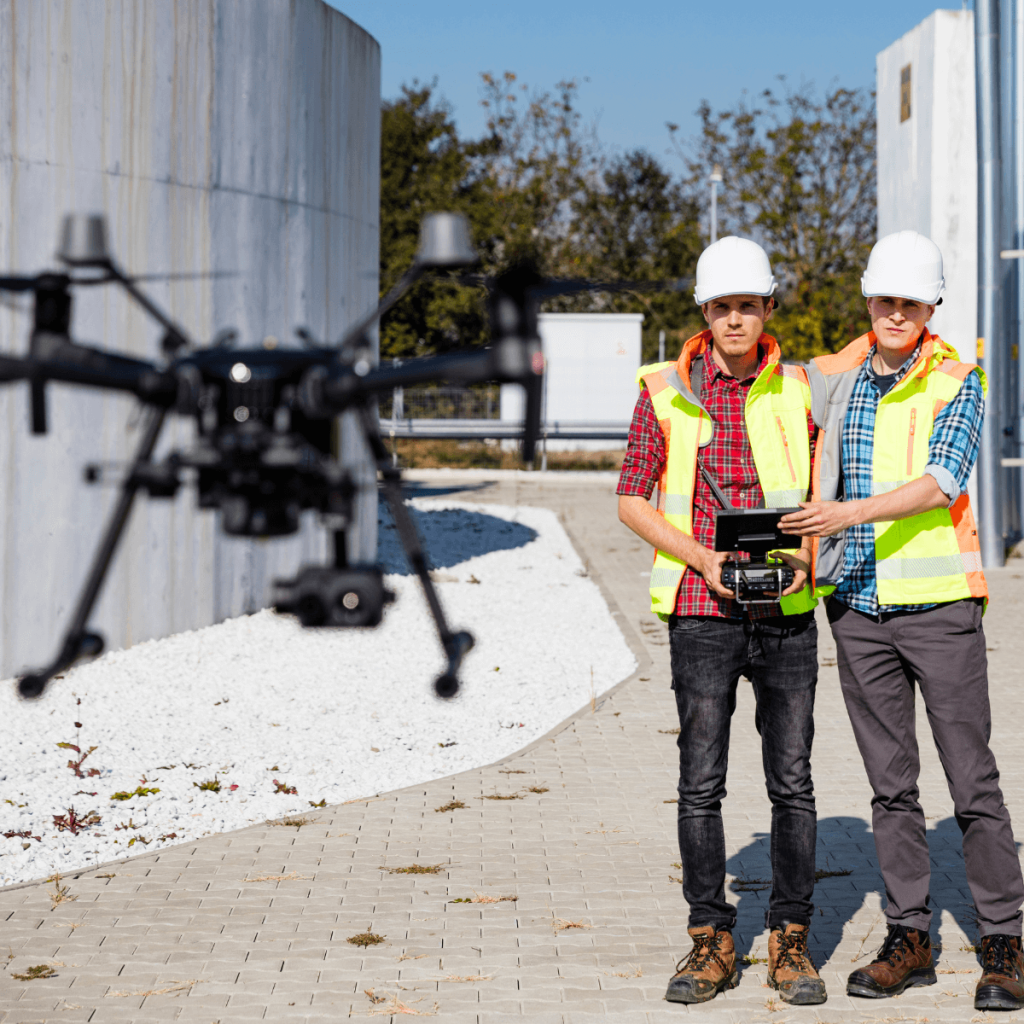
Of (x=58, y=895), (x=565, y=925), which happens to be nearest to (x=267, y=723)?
(x=58, y=895)

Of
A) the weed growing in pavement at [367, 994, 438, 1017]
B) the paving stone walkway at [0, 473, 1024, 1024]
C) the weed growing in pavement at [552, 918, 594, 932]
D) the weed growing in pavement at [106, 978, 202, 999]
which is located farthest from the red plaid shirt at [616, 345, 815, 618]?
the weed growing in pavement at [106, 978, 202, 999]

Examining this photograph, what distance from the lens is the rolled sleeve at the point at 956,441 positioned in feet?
14.8

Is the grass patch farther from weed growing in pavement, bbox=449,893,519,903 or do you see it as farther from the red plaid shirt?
the red plaid shirt

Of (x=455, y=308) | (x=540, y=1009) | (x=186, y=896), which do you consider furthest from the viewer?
(x=186, y=896)

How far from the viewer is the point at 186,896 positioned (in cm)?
A: 653

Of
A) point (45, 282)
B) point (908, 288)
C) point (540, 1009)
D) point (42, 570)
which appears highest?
point (908, 288)

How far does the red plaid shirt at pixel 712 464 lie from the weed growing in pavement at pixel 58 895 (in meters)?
3.41

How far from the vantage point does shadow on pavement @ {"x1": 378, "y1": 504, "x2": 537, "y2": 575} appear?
1709cm

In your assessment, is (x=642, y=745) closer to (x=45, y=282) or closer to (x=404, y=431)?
(x=404, y=431)

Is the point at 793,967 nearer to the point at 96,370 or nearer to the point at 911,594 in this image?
the point at 911,594

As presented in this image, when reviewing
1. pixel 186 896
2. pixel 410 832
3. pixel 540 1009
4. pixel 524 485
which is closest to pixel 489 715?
pixel 410 832

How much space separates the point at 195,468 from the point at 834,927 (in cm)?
550

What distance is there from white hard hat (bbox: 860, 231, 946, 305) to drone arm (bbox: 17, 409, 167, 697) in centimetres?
368

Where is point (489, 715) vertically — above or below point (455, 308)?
below
